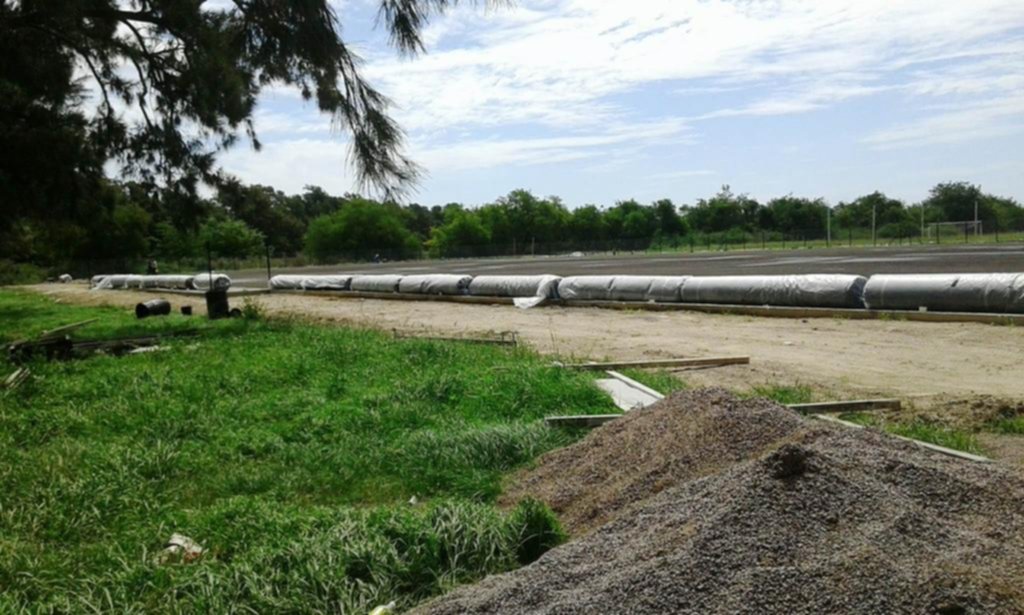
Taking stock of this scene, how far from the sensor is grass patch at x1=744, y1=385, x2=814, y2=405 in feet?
27.6

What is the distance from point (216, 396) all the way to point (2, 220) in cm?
1168

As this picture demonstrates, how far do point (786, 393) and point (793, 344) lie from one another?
4.77 m

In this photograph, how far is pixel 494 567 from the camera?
4.21 metres

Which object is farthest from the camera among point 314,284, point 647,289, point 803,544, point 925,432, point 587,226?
point 587,226

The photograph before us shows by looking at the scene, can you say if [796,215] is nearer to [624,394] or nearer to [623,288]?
[623,288]

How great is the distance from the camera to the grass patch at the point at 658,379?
9.22 metres

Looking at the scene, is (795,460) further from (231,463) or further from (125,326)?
(125,326)

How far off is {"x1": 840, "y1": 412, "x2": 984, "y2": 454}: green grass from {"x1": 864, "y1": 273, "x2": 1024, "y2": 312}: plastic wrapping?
7948mm

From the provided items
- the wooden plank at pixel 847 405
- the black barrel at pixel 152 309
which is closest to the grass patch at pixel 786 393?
the wooden plank at pixel 847 405

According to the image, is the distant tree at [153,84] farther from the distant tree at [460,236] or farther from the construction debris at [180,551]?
the distant tree at [460,236]

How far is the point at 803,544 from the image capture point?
336 centimetres

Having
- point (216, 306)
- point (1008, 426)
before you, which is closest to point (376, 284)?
point (216, 306)

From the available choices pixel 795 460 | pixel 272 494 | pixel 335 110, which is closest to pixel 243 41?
pixel 335 110

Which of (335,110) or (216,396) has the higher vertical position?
(335,110)
